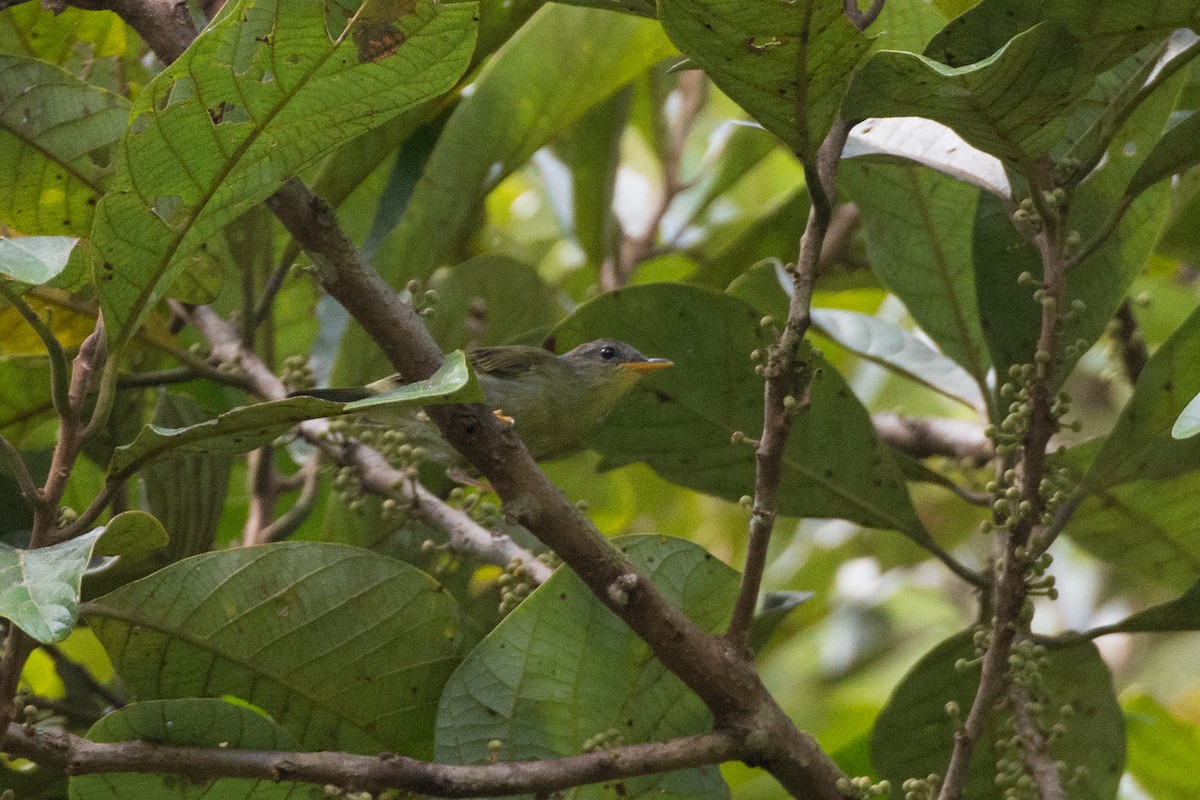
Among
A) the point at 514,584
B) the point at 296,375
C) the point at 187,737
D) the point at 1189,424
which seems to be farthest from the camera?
the point at 296,375

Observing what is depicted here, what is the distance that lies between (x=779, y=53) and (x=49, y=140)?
1.30m

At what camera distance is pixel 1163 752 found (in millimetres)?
3016

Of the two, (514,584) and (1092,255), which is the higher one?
(1092,255)

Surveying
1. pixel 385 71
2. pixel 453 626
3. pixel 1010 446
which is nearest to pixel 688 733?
pixel 453 626

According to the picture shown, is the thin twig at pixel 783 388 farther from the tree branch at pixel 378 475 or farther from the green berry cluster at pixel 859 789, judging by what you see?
the tree branch at pixel 378 475

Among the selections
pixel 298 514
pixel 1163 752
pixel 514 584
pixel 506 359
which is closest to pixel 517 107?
pixel 506 359

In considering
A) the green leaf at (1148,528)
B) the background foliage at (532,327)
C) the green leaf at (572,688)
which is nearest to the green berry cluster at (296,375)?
the background foliage at (532,327)

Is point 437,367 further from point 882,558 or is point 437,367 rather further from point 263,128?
point 882,558

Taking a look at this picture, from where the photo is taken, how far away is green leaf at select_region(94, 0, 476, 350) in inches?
63.3

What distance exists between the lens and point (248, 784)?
6.03 feet

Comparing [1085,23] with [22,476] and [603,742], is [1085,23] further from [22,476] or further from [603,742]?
[22,476]

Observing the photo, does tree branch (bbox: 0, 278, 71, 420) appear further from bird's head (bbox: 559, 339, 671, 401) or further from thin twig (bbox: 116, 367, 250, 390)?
bird's head (bbox: 559, 339, 671, 401)

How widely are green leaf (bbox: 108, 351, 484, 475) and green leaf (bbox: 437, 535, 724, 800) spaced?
51 cm

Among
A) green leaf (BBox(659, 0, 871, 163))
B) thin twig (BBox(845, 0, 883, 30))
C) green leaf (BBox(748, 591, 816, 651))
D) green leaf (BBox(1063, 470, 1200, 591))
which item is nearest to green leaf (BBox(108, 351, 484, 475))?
green leaf (BBox(659, 0, 871, 163))
